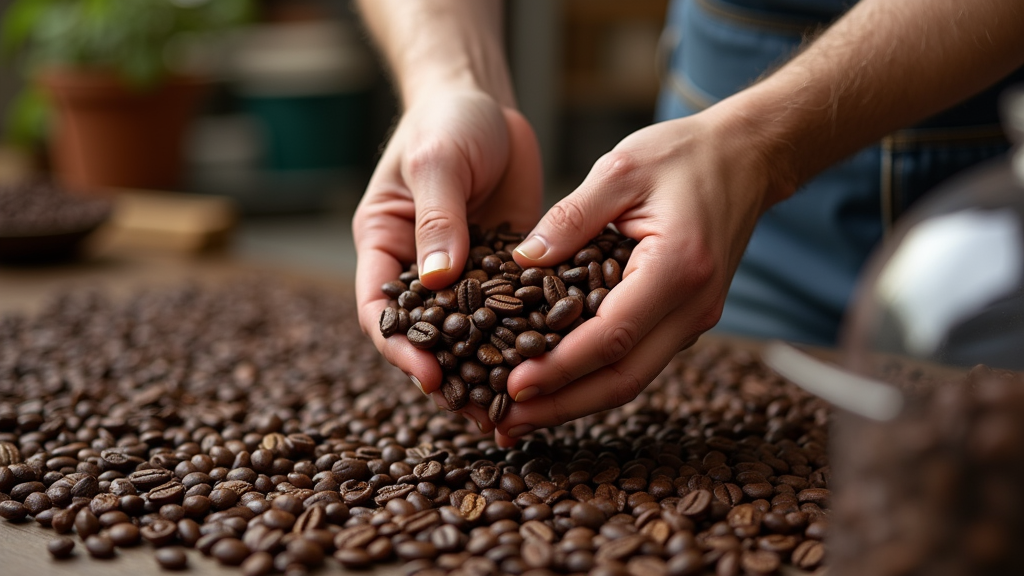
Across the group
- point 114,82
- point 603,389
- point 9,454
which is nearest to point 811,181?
point 603,389

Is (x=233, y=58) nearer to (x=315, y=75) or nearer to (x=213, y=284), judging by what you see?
(x=315, y=75)

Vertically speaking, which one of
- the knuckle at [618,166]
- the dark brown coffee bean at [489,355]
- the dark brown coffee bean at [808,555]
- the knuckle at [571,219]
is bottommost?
the dark brown coffee bean at [808,555]

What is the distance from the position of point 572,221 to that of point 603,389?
255mm

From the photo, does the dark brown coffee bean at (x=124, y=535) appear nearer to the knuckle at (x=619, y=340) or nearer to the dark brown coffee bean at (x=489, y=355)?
the dark brown coffee bean at (x=489, y=355)

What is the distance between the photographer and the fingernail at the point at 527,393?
1.27 meters

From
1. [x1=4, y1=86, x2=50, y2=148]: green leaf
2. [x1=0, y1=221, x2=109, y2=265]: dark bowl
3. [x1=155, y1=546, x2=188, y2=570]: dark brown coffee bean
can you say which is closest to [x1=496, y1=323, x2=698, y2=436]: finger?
[x1=155, y1=546, x2=188, y2=570]: dark brown coffee bean

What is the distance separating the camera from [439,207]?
140 centimetres

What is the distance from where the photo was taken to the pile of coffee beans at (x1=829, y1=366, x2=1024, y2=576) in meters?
0.81

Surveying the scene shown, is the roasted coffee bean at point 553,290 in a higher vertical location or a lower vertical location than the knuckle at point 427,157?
lower

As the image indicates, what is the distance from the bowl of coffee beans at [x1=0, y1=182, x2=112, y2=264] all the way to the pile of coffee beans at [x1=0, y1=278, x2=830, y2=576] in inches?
34.3

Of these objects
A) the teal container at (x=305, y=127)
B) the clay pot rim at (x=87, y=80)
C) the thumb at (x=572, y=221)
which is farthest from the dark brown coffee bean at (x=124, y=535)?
the teal container at (x=305, y=127)

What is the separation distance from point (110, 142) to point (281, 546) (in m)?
2.92

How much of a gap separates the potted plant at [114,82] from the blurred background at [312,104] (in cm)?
3

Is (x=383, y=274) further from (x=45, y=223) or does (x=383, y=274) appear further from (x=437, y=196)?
(x=45, y=223)
